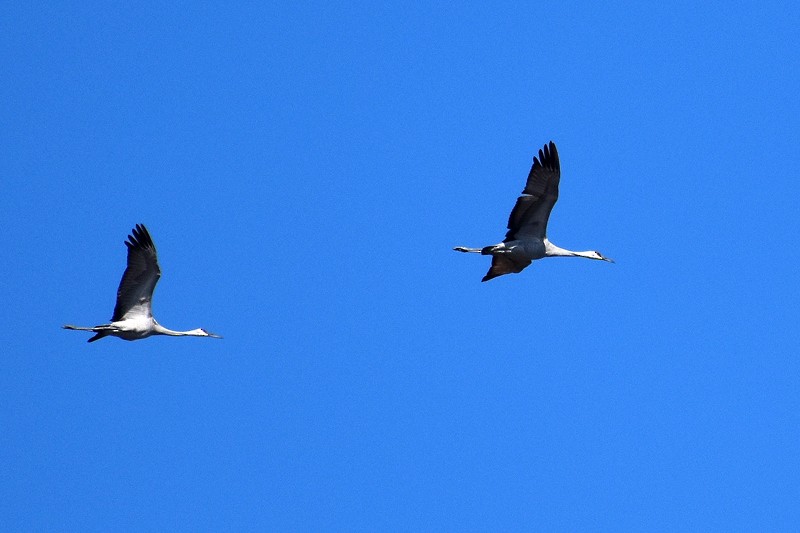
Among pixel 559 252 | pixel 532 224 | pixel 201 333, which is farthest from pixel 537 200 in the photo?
pixel 201 333

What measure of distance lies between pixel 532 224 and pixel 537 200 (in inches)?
39.4

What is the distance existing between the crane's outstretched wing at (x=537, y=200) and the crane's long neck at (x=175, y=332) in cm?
915

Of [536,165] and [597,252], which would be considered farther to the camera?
[597,252]

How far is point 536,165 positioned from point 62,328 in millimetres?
13700

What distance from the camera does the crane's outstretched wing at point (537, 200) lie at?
5288 centimetres

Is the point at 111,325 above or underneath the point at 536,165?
underneath

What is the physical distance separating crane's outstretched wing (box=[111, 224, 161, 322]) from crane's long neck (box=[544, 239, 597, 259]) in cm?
1112

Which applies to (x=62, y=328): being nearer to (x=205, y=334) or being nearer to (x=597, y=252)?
(x=205, y=334)

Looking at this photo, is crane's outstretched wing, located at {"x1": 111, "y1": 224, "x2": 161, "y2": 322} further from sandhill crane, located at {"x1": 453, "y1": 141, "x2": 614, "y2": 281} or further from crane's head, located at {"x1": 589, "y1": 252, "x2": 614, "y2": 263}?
crane's head, located at {"x1": 589, "y1": 252, "x2": 614, "y2": 263}

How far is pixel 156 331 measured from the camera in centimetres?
5409

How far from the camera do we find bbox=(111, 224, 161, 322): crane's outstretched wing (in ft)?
172

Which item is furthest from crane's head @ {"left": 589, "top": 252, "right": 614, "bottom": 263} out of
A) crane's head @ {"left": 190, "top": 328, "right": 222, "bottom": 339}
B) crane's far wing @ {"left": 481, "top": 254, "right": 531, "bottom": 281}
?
crane's head @ {"left": 190, "top": 328, "right": 222, "bottom": 339}

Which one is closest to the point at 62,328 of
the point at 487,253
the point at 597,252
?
the point at 487,253

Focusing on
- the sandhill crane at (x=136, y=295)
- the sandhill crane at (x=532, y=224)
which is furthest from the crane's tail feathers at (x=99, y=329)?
the sandhill crane at (x=532, y=224)
